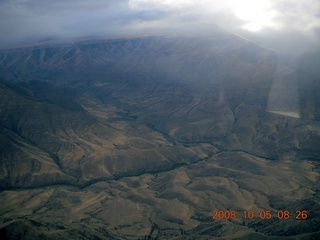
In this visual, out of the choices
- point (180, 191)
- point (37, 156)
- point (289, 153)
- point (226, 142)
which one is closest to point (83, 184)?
point (37, 156)

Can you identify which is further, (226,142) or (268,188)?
(226,142)

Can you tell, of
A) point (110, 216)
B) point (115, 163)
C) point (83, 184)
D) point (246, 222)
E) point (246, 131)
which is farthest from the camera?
point (246, 131)

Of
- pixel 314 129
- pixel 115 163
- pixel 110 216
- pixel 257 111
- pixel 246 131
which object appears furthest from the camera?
pixel 257 111

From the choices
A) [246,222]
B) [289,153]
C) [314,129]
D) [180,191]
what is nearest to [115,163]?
[180,191]

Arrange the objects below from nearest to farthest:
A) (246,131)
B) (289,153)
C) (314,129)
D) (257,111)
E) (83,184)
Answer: (83,184) → (289,153) → (314,129) → (246,131) → (257,111)

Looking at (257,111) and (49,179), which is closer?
(49,179)

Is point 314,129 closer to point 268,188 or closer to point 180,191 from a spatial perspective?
point 268,188

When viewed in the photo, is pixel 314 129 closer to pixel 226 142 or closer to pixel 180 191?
pixel 226 142

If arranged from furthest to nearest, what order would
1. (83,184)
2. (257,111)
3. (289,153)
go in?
(257,111) → (289,153) → (83,184)
